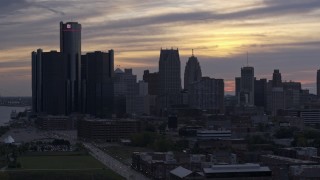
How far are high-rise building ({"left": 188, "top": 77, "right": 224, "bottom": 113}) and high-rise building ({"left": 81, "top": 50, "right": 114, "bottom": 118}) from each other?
38.2 feet

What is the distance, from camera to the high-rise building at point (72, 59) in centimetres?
11012

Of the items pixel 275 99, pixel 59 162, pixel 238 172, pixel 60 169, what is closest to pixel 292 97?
pixel 275 99

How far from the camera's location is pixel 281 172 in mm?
30812

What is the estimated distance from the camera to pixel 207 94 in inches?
4161

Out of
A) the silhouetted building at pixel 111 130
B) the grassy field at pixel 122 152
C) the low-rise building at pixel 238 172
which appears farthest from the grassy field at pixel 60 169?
the silhouetted building at pixel 111 130

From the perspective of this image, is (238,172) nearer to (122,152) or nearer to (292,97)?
(122,152)

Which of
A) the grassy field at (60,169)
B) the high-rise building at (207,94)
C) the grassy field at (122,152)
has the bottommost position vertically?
the grassy field at (122,152)

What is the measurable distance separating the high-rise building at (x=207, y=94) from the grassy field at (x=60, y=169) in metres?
60.4

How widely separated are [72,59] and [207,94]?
21.0 meters

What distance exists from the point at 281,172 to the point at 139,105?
3082 inches

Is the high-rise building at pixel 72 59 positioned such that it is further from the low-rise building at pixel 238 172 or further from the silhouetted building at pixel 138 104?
the low-rise building at pixel 238 172

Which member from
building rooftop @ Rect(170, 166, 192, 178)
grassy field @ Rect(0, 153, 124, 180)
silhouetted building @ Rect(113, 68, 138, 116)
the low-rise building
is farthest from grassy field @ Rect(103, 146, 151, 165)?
silhouetted building @ Rect(113, 68, 138, 116)

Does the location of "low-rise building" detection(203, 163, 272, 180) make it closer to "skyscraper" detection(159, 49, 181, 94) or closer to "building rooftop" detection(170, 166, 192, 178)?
"building rooftop" detection(170, 166, 192, 178)

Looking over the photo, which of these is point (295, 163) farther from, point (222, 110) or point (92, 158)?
point (222, 110)
